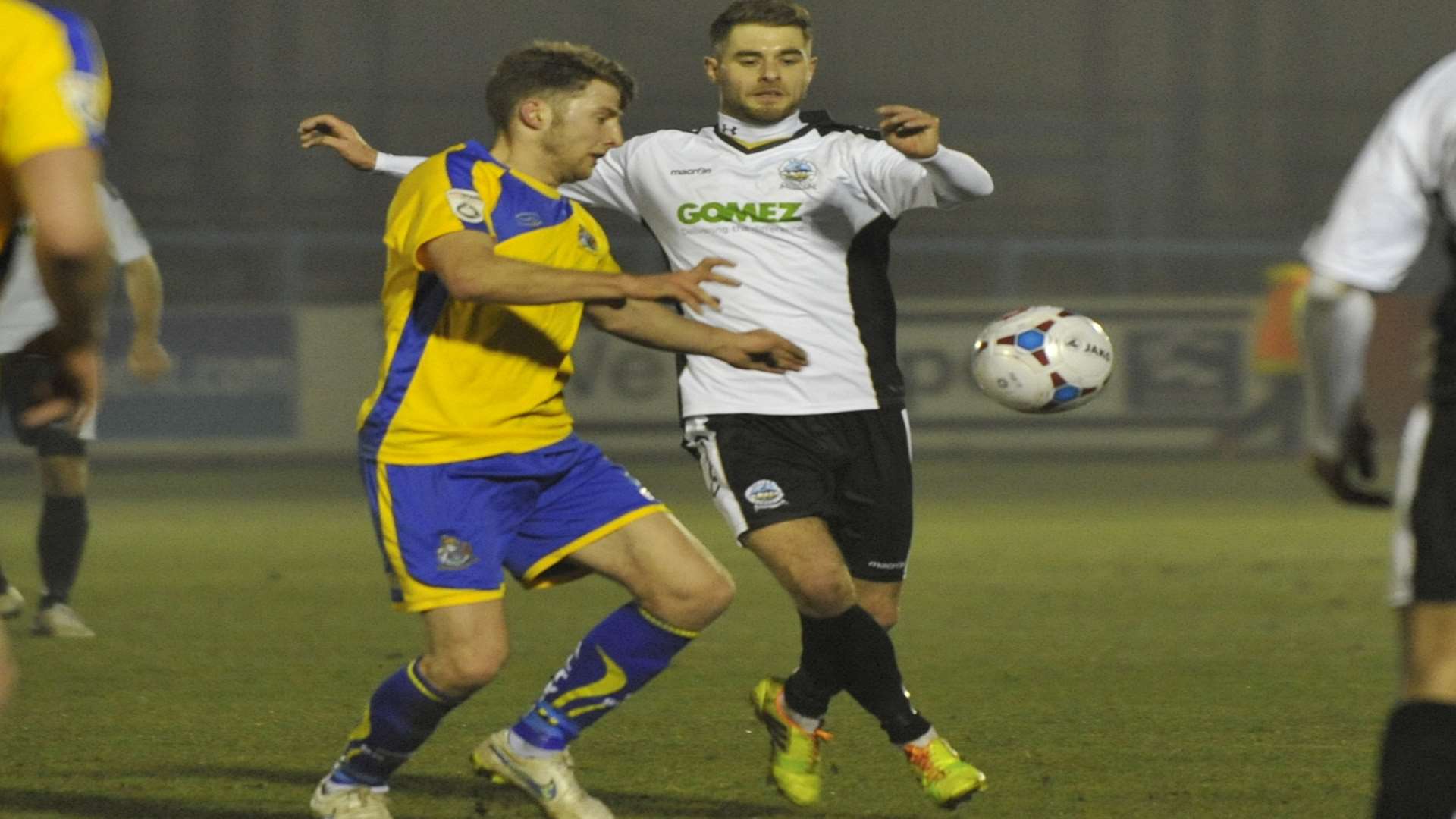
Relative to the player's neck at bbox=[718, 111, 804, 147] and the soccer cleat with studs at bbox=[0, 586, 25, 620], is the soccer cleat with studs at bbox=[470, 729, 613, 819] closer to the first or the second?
the player's neck at bbox=[718, 111, 804, 147]

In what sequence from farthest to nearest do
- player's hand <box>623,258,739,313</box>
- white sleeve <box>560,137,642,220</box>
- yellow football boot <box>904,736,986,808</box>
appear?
1. white sleeve <box>560,137,642,220</box>
2. yellow football boot <box>904,736,986,808</box>
3. player's hand <box>623,258,739,313</box>

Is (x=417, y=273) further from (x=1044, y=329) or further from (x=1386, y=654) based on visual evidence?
(x=1386, y=654)


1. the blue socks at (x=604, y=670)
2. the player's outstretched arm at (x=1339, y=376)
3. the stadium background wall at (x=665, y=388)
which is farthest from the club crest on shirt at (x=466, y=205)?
the stadium background wall at (x=665, y=388)

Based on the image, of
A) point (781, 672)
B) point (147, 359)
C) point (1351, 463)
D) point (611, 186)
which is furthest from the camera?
point (147, 359)

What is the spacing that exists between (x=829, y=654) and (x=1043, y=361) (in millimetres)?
1014

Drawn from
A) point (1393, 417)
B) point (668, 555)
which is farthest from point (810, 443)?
point (1393, 417)

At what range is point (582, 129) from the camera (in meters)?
4.47

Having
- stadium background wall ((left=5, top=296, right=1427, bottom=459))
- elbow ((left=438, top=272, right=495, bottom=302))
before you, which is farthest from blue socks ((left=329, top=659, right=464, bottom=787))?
stadium background wall ((left=5, top=296, right=1427, bottom=459))

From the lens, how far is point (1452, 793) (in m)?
2.88

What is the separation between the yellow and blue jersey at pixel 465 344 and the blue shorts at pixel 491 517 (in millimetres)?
40

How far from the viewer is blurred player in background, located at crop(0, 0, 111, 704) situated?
292 centimetres

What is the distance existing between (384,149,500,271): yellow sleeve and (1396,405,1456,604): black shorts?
6.33 feet

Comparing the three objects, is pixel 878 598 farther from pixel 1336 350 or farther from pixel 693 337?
pixel 1336 350

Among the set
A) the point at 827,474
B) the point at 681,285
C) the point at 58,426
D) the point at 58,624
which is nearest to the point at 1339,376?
the point at 681,285
